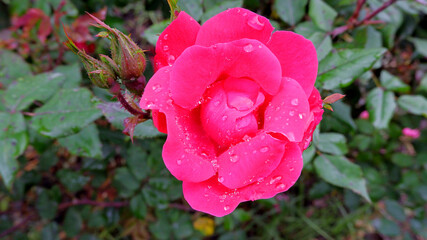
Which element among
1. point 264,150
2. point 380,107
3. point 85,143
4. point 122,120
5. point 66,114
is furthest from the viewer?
point 380,107

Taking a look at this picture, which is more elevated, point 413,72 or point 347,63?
point 347,63

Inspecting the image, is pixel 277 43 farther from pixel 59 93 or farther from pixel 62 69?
pixel 62 69

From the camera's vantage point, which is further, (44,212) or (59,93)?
(44,212)

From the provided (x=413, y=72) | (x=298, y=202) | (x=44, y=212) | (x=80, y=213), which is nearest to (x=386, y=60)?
(x=413, y=72)

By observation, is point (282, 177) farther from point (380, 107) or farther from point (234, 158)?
point (380, 107)

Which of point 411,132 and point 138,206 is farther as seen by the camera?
point 411,132

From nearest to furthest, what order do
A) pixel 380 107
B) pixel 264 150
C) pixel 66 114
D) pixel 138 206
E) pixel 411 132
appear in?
pixel 264 150
pixel 66 114
pixel 380 107
pixel 138 206
pixel 411 132

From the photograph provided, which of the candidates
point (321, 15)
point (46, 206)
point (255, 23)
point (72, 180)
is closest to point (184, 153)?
point (255, 23)
